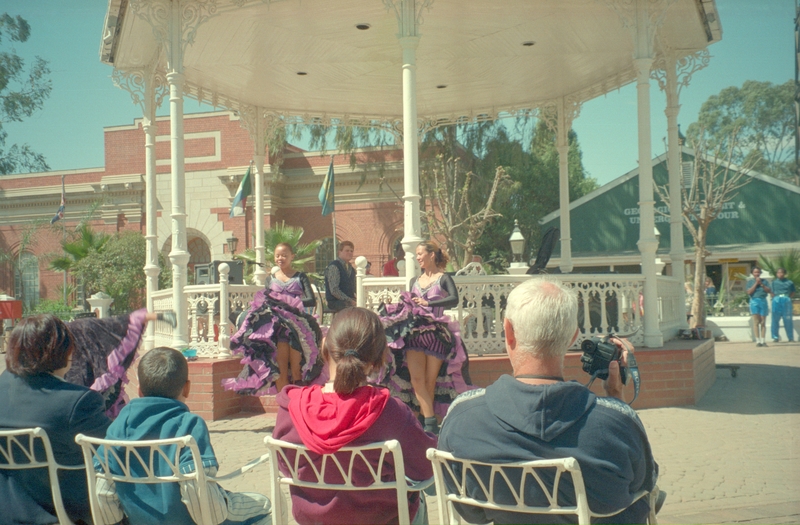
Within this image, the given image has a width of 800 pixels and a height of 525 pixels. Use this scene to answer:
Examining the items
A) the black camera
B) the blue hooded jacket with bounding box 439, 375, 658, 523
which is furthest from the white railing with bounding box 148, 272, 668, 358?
the blue hooded jacket with bounding box 439, 375, 658, 523

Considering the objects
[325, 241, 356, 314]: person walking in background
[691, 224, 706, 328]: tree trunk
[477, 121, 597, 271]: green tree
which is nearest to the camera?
[325, 241, 356, 314]: person walking in background

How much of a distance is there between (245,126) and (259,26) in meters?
3.47

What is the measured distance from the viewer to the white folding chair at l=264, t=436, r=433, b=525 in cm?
238

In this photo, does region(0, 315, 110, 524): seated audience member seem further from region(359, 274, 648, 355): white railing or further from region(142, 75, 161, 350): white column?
region(142, 75, 161, 350): white column

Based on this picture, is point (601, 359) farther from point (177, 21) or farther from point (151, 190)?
point (151, 190)

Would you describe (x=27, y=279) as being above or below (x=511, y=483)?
above

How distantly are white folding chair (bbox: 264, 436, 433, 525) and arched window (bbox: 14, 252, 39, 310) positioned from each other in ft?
72.8

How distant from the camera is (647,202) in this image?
7.89 meters

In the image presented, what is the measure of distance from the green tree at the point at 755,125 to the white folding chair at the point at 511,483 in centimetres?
956

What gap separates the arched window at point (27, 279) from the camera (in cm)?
2252

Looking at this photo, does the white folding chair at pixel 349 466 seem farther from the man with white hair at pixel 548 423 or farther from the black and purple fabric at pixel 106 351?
the black and purple fabric at pixel 106 351

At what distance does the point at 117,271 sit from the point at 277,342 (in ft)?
54.1

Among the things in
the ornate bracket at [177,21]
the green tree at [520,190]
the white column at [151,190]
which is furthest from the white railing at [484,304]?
the green tree at [520,190]

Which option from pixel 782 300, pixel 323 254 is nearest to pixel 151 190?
pixel 782 300
